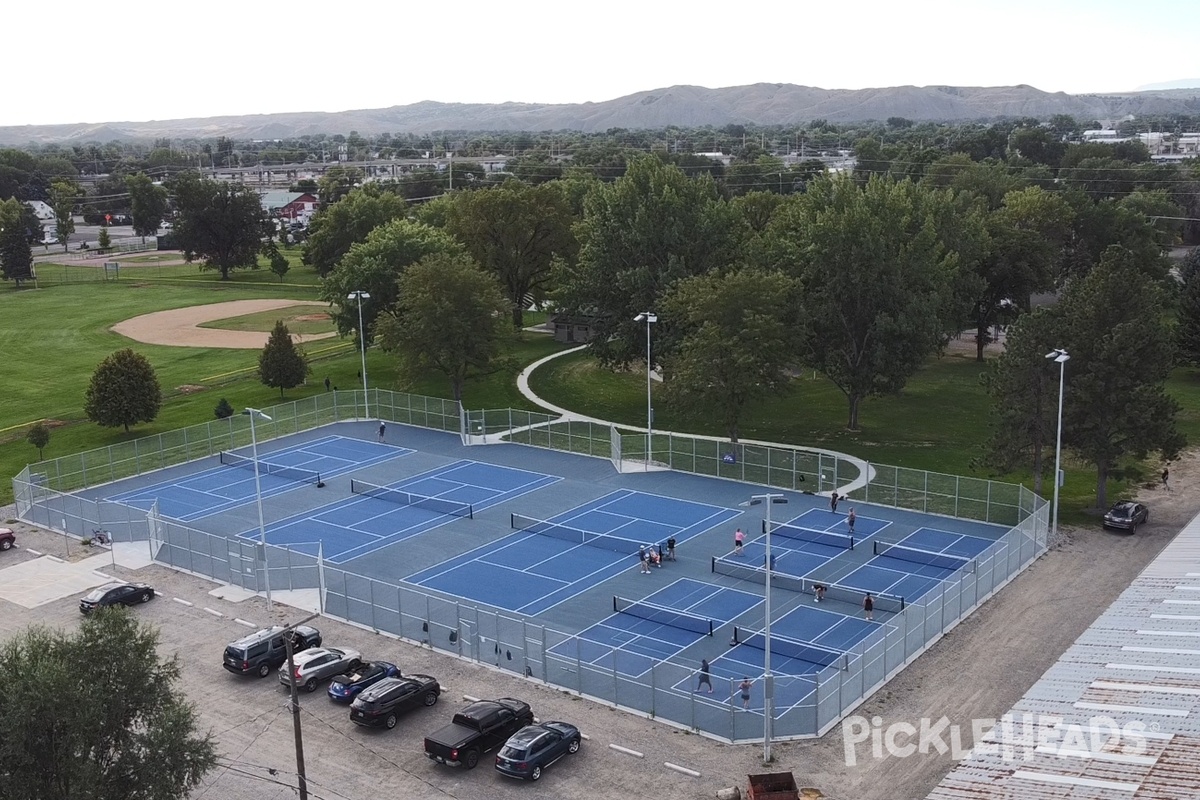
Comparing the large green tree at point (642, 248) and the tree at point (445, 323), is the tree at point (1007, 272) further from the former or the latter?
the tree at point (445, 323)

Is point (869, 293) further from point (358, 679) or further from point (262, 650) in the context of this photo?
point (262, 650)

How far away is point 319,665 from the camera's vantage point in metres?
35.2

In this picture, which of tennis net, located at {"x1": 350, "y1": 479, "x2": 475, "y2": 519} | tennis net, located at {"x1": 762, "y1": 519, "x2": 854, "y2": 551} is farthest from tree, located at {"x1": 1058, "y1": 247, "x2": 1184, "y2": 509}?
tennis net, located at {"x1": 350, "y1": 479, "x2": 475, "y2": 519}

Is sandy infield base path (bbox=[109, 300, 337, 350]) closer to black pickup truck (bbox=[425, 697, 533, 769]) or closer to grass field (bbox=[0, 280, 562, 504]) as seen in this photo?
grass field (bbox=[0, 280, 562, 504])

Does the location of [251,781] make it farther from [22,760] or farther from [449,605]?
[449,605]

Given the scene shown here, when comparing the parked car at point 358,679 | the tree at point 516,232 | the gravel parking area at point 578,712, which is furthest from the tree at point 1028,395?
the tree at point 516,232

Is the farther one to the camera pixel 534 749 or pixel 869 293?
pixel 869 293

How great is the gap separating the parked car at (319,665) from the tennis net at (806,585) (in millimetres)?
15066

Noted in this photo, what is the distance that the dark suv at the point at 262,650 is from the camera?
36.1 meters

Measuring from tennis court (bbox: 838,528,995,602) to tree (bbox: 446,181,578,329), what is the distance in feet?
163

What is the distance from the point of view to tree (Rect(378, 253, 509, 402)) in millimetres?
68375

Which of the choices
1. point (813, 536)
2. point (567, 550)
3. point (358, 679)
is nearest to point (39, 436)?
point (567, 550)

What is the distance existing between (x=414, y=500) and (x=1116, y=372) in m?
32.0

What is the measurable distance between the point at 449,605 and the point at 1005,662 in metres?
19.0
